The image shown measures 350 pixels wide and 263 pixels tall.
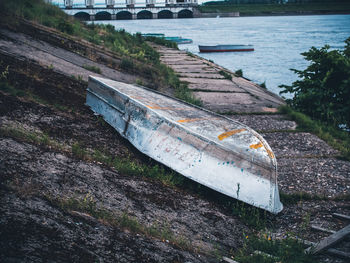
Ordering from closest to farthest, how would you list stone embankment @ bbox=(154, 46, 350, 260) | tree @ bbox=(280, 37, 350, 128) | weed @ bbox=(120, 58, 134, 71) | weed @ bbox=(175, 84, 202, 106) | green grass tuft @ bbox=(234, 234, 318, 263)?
green grass tuft @ bbox=(234, 234, 318, 263)
stone embankment @ bbox=(154, 46, 350, 260)
tree @ bbox=(280, 37, 350, 128)
weed @ bbox=(175, 84, 202, 106)
weed @ bbox=(120, 58, 134, 71)

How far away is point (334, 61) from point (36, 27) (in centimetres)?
1089

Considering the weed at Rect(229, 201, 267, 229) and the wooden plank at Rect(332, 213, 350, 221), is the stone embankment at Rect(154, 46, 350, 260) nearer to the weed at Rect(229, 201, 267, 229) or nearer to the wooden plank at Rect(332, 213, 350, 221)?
the wooden plank at Rect(332, 213, 350, 221)

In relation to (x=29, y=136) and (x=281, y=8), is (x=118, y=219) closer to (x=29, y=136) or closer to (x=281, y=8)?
(x=29, y=136)

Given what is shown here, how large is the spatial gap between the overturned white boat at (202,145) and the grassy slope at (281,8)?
104 meters

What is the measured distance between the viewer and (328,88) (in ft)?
27.9

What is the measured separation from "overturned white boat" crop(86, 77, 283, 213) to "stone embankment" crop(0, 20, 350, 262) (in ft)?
1.04

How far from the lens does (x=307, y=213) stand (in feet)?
14.4

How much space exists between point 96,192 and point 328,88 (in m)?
7.56

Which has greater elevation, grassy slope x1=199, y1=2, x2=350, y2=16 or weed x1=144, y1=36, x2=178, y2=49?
grassy slope x1=199, y1=2, x2=350, y2=16

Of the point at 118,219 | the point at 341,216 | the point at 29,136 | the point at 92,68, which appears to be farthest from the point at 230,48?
the point at 118,219

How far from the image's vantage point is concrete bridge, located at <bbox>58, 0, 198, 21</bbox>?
3479 inches

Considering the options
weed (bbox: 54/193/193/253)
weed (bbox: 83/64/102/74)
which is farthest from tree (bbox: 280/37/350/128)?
weed (bbox: 54/193/193/253)

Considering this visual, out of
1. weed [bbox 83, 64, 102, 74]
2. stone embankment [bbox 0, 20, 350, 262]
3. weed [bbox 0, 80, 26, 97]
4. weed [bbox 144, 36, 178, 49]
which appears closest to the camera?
stone embankment [bbox 0, 20, 350, 262]

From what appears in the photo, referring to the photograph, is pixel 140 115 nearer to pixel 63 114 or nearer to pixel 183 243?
pixel 63 114
